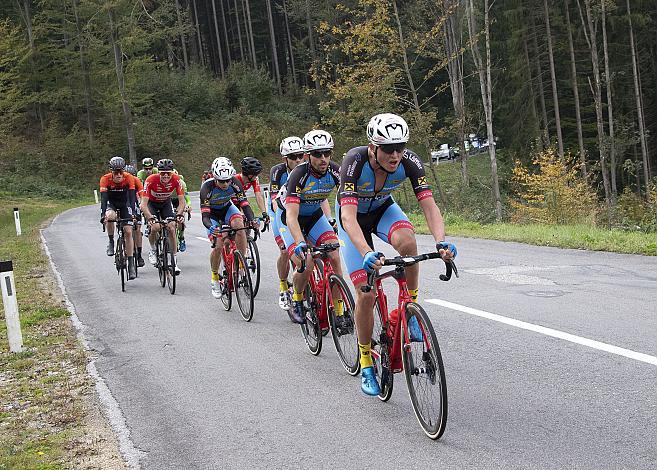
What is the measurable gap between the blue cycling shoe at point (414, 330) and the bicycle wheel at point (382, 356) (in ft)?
1.21

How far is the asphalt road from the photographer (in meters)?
4.64

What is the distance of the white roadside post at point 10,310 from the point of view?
28.4 feet

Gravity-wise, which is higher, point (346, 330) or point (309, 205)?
point (309, 205)

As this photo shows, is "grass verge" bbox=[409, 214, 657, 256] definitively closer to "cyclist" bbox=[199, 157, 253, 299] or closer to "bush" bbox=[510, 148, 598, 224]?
"bush" bbox=[510, 148, 598, 224]

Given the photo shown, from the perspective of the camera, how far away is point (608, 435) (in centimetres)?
453

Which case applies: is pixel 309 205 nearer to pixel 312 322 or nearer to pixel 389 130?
pixel 312 322

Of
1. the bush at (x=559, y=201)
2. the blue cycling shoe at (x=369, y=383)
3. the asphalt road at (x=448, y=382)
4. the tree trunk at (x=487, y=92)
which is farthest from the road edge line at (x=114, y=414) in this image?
the tree trunk at (x=487, y=92)

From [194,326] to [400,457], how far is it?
17.6 feet

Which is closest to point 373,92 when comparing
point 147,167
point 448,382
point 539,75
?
point 147,167

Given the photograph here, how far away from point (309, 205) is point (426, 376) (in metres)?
3.47

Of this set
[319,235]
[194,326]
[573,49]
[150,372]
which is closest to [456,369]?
[319,235]

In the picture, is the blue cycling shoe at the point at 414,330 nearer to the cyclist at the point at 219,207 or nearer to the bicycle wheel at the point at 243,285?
the bicycle wheel at the point at 243,285

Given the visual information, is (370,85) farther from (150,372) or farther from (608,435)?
(608,435)

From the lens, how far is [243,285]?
9.75 m
